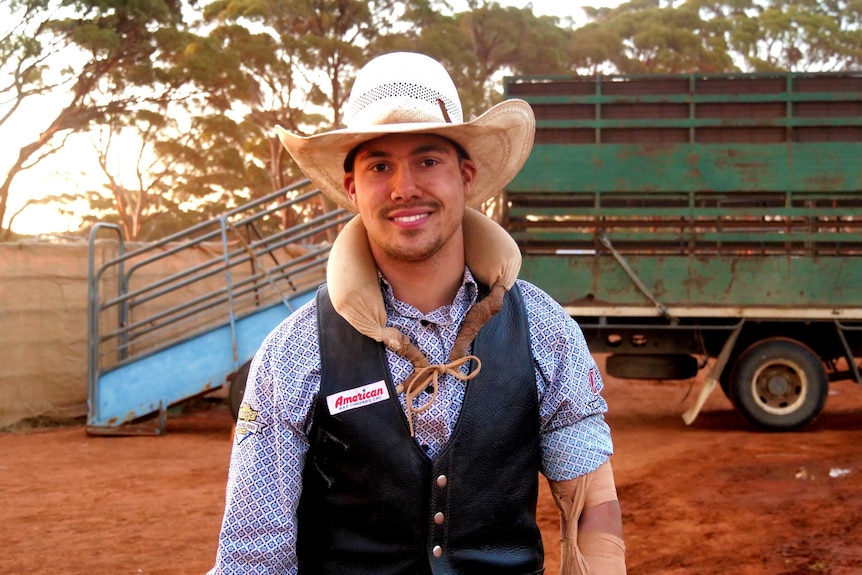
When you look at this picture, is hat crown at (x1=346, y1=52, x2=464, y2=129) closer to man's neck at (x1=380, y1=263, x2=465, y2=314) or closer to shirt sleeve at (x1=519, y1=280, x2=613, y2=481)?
man's neck at (x1=380, y1=263, x2=465, y2=314)

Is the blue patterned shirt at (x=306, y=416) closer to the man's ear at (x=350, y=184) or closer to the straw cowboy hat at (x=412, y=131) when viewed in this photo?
the straw cowboy hat at (x=412, y=131)

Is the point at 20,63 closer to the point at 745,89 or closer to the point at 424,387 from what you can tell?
the point at 745,89

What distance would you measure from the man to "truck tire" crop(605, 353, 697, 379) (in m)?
7.18

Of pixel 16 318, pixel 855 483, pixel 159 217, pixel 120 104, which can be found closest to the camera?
pixel 855 483

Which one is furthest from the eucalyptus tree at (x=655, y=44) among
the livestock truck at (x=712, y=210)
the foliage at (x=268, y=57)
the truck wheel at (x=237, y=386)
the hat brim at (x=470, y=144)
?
the hat brim at (x=470, y=144)

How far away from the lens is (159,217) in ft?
103

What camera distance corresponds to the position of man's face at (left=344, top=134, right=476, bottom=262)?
2121mm

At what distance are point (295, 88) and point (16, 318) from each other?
1657 cm

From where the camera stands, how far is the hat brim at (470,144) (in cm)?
214

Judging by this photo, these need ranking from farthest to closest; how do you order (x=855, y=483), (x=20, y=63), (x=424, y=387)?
(x=20, y=63) → (x=855, y=483) → (x=424, y=387)

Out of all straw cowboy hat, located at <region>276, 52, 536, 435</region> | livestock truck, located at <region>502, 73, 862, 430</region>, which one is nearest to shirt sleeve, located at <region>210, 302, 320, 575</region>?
straw cowboy hat, located at <region>276, 52, 536, 435</region>

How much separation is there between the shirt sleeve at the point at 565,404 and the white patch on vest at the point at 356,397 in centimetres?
33

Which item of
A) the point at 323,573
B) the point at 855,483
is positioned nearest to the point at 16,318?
the point at 855,483

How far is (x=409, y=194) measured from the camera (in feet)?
6.89
